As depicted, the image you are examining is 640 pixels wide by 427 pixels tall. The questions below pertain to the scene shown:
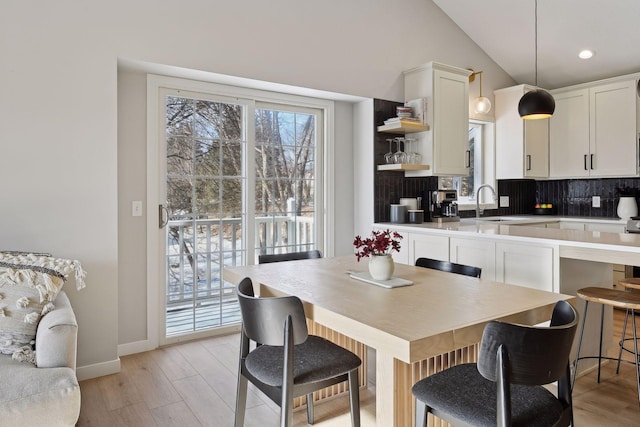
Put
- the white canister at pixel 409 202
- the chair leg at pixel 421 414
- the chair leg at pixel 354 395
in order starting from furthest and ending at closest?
the white canister at pixel 409 202
the chair leg at pixel 354 395
the chair leg at pixel 421 414

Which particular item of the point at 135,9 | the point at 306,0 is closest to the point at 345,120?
the point at 306,0

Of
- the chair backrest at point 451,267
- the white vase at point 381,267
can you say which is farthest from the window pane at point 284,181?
the white vase at point 381,267

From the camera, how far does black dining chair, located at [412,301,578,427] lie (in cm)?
119

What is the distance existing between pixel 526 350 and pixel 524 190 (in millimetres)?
4934

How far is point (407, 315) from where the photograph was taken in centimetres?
148

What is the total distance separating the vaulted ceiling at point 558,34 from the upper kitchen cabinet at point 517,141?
392mm

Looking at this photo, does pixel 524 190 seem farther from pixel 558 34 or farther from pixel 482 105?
pixel 558 34

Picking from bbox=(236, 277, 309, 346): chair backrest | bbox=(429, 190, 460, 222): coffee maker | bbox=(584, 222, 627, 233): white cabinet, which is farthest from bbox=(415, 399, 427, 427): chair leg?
bbox=(584, 222, 627, 233): white cabinet

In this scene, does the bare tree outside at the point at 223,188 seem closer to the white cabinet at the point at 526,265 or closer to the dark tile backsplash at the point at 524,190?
the dark tile backsplash at the point at 524,190

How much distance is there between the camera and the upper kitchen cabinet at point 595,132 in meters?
4.54

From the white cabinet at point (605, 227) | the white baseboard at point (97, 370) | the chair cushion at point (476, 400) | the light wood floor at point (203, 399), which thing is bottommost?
the light wood floor at point (203, 399)

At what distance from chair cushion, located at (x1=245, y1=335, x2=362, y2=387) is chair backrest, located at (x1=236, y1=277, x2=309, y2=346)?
187 mm

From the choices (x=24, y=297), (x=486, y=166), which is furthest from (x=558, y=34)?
(x=24, y=297)

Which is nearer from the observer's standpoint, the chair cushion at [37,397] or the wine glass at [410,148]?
the chair cushion at [37,397]
